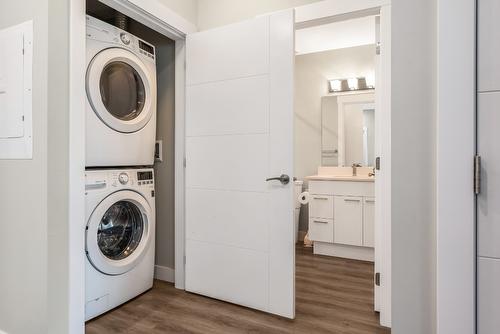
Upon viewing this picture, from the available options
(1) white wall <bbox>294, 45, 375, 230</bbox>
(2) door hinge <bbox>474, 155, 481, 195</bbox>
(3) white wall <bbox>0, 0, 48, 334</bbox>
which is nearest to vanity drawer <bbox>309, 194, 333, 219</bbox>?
(1) white wall <bbox>294, 45, 375, 230</bbox>

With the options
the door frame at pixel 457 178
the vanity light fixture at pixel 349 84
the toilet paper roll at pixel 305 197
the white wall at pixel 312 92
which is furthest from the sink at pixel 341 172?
the door frame at pixel 457 178

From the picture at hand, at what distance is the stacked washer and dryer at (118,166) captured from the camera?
1.90 meters

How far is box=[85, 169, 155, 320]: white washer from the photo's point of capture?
1.89m

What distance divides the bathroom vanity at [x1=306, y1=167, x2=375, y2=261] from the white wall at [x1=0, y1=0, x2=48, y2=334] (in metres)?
2.77

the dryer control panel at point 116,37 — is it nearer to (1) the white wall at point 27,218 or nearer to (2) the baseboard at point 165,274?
(1) the white wall at point 27,218

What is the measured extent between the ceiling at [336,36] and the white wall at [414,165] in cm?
274

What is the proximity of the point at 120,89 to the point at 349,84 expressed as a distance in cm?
302

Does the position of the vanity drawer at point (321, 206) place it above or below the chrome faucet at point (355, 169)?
below

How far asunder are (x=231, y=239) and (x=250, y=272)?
263mm

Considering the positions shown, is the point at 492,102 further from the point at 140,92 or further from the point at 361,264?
the point at 361,264

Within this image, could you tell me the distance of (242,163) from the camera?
2.08 metres

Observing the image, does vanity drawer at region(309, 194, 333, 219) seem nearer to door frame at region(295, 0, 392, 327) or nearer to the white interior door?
door frame at region(295, 0, 392, 327)

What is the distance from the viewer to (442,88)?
2.15 feet

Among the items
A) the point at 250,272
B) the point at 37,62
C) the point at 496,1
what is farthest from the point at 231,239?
the point at 496,1
